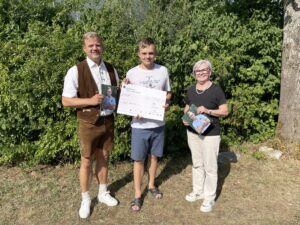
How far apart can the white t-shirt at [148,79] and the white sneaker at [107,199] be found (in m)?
0.94

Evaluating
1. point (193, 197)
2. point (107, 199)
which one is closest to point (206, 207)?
point (193, 197)

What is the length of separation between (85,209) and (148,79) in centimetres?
162

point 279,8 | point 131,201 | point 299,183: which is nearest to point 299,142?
point 299,183

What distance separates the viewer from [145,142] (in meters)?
4.41

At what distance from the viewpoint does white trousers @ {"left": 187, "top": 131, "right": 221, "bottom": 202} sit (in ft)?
14.2

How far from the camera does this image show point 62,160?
5.77m

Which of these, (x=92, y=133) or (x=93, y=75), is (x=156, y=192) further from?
(x=93, y=75)

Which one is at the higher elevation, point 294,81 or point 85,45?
point 85,45

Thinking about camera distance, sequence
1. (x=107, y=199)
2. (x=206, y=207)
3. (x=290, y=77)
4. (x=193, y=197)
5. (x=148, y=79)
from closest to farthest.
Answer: (x=148, y=79) → (x=206, y=207) → (x=107, y=199) → (x=193, y=197) → (x=290, y=77)

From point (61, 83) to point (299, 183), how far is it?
3.49 meters

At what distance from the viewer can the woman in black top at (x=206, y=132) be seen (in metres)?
4.15

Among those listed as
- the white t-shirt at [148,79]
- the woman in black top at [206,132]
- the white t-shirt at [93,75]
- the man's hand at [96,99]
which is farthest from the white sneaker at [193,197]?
the man's hand at [96,99]

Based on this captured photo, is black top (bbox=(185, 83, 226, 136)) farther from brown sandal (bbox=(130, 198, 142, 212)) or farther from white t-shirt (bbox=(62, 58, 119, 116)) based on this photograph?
brown sandal (bbox=(130, 198, 142, 212))

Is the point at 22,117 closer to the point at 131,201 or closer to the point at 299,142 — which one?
the point at 131,201
